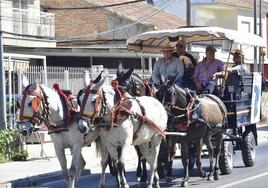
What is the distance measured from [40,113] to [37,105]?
154mm

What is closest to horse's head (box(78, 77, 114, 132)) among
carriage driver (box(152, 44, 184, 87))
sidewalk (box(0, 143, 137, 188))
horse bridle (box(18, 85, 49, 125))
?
horse bridle (box(18, 85, 49, 125))

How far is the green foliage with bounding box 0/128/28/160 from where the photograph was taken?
63.4 ft

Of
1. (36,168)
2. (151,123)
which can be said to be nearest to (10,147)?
(36,168)

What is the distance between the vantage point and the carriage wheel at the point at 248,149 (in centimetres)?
1717

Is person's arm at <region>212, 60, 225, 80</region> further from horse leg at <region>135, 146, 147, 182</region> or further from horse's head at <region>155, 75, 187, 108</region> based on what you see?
horse leg at <region>135, 146, 147, 182</region>

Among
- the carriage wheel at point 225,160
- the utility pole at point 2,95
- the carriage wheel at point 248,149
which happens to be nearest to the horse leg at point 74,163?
the carriage wheel at point 225,160

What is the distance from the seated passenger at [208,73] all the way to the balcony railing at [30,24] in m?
23.5

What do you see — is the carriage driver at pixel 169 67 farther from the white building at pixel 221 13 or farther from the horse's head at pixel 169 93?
the white building at pixel 221 13

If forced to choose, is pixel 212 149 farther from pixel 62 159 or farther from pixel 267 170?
pixel 62 159

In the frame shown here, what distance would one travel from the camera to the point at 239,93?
16.5 metres

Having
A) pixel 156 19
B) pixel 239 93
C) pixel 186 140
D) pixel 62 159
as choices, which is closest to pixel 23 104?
pixel 62 159

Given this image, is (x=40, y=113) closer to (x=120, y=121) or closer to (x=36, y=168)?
(x=120, y=121)

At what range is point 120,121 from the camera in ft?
39.5

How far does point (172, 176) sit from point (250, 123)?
99.3 inches
